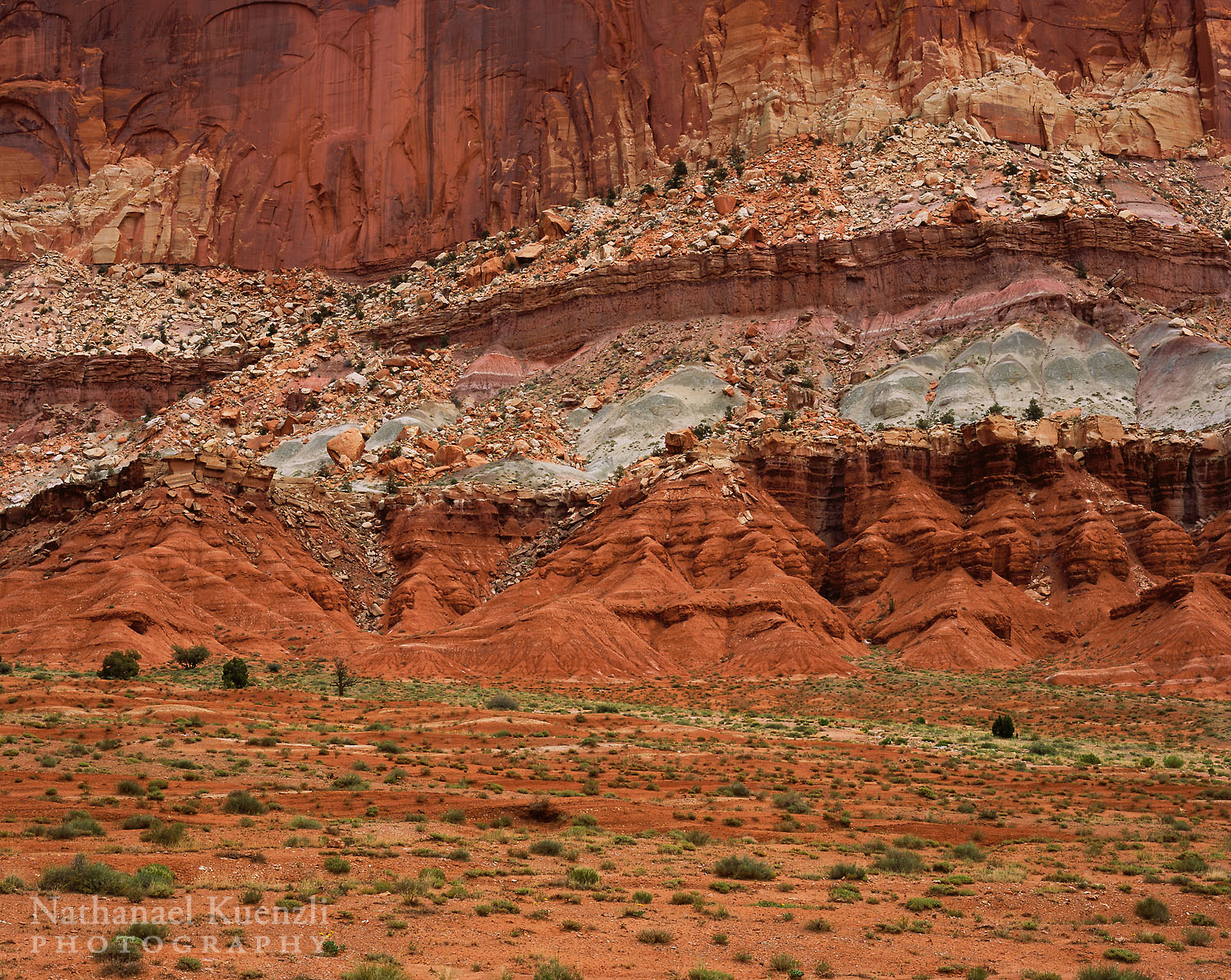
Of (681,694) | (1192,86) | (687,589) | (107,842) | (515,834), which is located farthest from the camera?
(1192,86)

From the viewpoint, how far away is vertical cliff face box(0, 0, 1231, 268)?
103m

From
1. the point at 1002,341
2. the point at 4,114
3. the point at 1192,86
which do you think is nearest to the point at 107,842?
the point at 1002,341

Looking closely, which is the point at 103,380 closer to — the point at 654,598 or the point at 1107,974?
the point at 654,598

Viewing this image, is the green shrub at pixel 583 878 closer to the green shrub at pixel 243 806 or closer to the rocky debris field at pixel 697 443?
the green shrub at pixel 243 806

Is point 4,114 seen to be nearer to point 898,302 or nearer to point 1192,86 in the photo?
point 898,302

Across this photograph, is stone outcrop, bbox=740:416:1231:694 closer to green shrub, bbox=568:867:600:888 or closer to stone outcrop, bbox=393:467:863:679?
stone outcrop, bbox=393:467:863:679

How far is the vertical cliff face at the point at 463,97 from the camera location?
337 feet

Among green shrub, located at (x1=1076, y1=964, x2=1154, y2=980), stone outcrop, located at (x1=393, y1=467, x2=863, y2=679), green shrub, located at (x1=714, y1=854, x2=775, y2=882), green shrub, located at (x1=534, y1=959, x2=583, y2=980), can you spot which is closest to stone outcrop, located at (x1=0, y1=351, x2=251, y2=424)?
stone outcrop, located at (x1=393, y1=467, x2=863, y2=679)

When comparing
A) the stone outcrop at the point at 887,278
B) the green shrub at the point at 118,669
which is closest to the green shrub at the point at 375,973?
the green shrub at the point at 118,669

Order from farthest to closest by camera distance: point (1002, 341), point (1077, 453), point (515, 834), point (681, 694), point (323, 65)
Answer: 1. point (323, 65)
2. point (1002, 341)
3. point (1077, 453)
4. point (681, 694)
5. point (515, 834)

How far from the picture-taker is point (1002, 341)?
266 feet

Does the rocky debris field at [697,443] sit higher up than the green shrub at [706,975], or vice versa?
the rocky debris field at [697,443]

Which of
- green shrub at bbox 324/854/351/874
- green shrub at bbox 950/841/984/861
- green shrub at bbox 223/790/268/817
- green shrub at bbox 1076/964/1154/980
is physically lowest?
green shrub at bbox 1076/964/1154/980

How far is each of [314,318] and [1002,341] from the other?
48.8 meters
